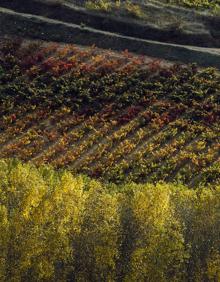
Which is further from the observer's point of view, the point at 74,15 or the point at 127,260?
the point at 74,15

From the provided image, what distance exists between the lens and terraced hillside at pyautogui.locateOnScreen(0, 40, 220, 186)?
41.8 metres

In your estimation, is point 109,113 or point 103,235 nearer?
point 103,235

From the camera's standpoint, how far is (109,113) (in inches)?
1820

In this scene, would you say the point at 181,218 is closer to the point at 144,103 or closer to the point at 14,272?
the point at 14,272

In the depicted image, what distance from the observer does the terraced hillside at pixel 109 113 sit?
4181 cm

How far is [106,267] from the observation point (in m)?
27.7

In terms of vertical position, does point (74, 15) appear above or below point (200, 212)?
above

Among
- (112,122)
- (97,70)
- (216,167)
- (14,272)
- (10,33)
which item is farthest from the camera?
(10,33)

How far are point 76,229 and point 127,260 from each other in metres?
3.37

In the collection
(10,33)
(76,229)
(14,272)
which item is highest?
(10,33)

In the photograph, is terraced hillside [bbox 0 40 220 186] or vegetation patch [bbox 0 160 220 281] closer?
vegetation patch [bbox 0 160 220 281]

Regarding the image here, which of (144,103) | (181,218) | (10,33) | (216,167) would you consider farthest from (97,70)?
(181,218)

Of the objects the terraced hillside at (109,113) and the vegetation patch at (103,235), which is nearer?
the vegetation patch at (103,235)

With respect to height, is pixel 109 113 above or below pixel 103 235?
above
